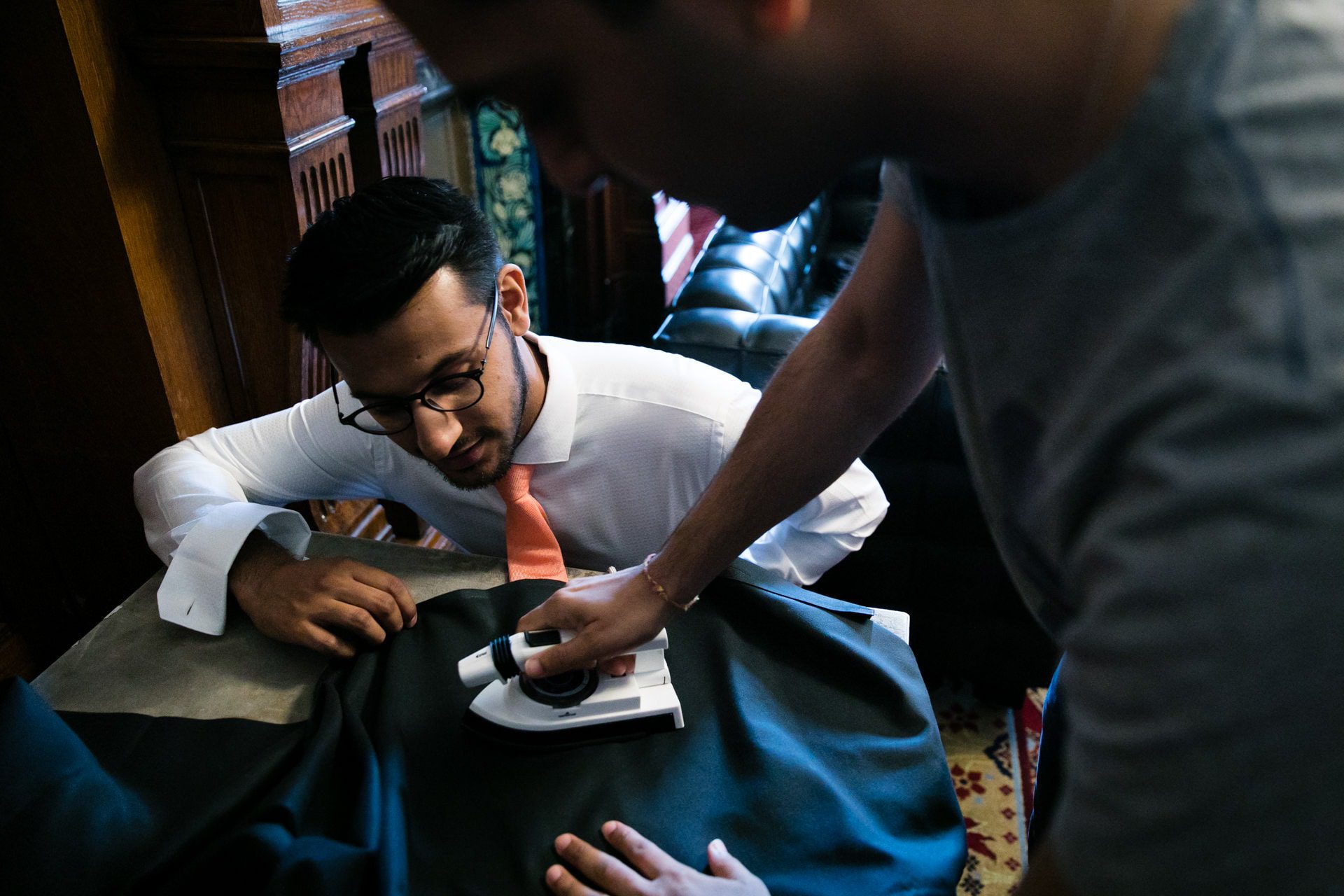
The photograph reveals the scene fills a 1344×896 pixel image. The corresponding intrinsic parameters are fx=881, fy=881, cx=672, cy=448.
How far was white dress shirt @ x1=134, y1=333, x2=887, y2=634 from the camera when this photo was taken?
1.48m

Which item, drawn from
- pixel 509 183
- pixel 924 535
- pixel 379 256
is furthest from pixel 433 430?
pixel 509 183

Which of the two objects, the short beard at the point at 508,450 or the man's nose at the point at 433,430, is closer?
the man's nose at the point at 433,430

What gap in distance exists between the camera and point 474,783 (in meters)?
0.84

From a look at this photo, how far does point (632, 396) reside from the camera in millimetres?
1525

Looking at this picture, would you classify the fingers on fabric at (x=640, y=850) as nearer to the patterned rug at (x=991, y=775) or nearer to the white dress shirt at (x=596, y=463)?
the white dress shirt at (x=596, y=463)

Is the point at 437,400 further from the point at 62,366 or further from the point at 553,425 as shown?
the point at 62,366

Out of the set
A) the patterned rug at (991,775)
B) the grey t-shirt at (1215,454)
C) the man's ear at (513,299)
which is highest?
the grey t-shirt at (1215,454)

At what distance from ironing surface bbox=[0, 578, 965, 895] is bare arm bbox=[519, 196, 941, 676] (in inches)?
3.8

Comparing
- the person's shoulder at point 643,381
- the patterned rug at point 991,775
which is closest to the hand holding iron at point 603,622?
the person's shoulder at point 643,381

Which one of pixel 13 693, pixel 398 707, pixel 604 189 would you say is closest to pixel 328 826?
pixel 398 707

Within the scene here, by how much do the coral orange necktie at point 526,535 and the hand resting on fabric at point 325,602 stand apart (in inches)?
6.5

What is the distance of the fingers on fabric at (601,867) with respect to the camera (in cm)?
73

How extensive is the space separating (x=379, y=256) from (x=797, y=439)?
69 centimetres

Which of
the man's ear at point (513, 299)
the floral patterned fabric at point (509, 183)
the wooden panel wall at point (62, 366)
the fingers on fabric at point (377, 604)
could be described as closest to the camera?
the fingers on fabric at point (377, 604)
